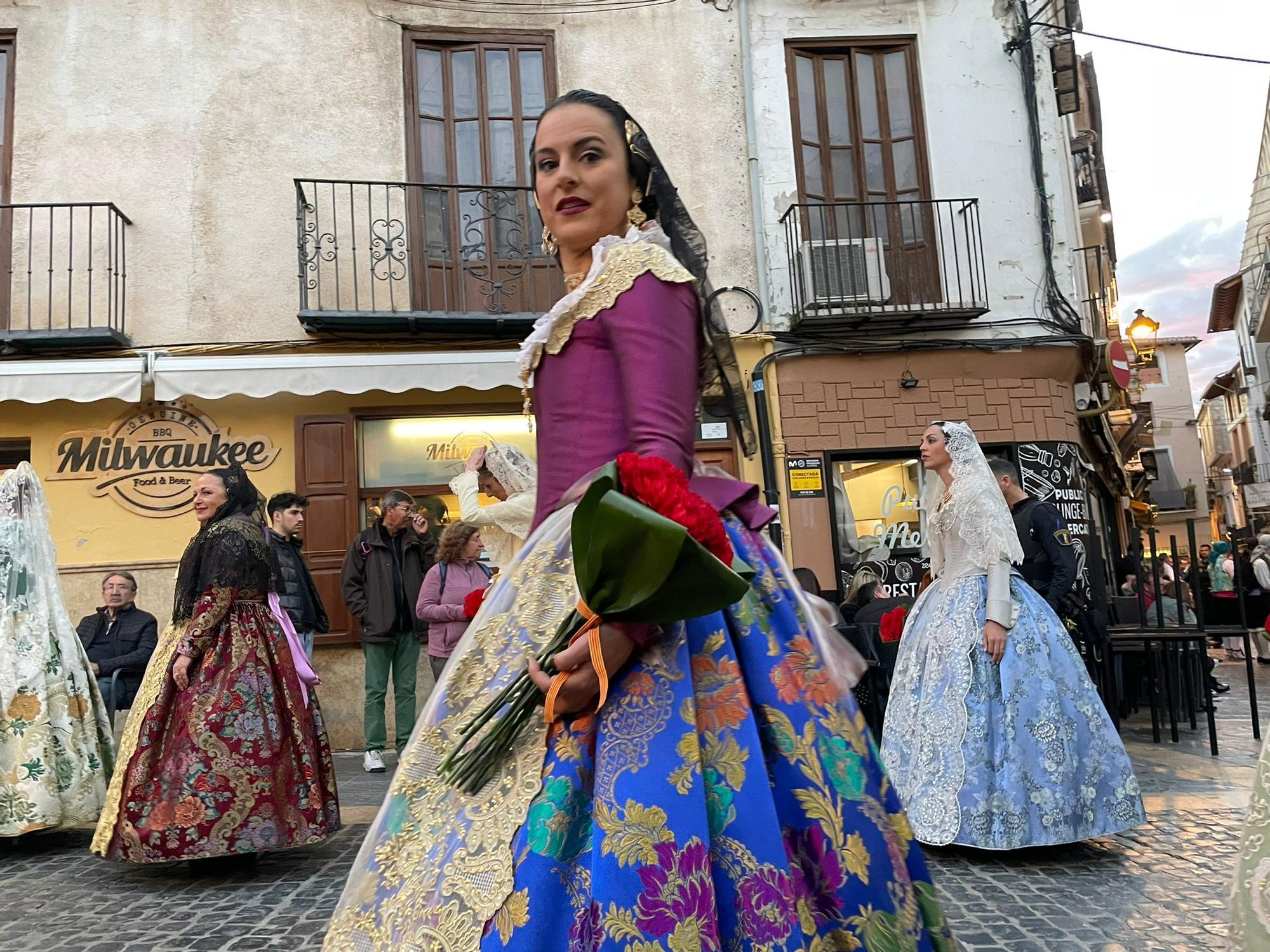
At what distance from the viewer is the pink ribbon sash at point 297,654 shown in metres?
4.94

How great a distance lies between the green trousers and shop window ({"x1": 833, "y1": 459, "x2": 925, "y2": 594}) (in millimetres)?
4188

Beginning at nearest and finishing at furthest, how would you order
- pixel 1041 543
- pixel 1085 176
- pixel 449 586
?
pixel 1041 543 → pixel 449 586 → pixel 1085 176

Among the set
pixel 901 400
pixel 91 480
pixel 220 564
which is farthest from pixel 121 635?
pixel 901 400

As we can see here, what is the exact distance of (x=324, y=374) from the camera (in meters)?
9.52

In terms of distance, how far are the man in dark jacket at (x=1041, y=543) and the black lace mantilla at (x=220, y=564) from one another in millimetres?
3640

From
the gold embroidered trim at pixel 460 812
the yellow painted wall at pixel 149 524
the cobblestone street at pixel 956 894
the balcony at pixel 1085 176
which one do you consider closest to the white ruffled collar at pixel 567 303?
the gold embroidered trim at pixel 460 812

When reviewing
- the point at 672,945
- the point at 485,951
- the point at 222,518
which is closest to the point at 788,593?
the point at 672,945

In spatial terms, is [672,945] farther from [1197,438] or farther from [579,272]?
[1197,438]

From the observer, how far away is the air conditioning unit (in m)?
10.5

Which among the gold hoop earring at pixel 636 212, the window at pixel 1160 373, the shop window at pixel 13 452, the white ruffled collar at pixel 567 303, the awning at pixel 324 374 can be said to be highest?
the window at pixel 1160 373

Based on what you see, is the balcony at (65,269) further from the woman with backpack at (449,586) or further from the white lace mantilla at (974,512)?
the white lace mantilla at (974,512)

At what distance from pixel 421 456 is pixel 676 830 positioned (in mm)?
A: 8954

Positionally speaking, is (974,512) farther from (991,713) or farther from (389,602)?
(389,602)

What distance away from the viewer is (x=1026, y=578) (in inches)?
218
